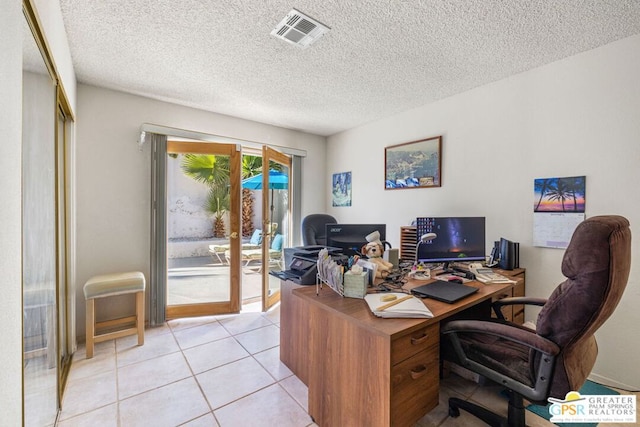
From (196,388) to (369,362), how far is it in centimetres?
151

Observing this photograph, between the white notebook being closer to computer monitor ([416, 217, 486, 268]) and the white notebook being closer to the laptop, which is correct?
the laptop

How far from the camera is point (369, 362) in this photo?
1240 mm

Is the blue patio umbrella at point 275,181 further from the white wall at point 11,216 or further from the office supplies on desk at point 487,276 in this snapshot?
the white wall at point 11,216

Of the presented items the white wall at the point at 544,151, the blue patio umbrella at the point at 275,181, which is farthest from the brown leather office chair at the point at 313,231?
the white wall at the point at 544,151

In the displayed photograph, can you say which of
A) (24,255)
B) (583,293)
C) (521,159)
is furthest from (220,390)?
(521,159)

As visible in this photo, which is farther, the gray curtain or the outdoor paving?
the outdoor paving

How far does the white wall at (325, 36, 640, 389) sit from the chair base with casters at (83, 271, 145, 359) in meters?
3.10

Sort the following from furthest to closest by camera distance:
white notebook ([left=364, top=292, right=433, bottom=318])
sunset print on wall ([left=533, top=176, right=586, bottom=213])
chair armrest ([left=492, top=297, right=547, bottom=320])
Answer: sunset print on wall ([left=533, top=176, right=586, bottom=213])
chair armrest ([left=492, top=297, right=547, bottom=320])
white notebook ([left=364, top=292, right=433, bottom=318])

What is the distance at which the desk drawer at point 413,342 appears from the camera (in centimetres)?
118

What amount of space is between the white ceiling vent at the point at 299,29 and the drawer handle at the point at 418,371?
218 centimetres

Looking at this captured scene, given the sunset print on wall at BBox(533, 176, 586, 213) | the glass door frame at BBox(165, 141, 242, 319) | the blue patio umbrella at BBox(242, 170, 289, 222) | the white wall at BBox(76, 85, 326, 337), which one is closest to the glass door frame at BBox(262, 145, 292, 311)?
the blue patio umbrella at BBox(242, 170, 289, 222)

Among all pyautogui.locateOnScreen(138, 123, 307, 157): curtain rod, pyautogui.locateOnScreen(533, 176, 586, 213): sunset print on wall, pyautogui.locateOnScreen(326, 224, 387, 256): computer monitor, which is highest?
pyautogui.locateOnScreen(138, 123, 307, 157): curtain rod

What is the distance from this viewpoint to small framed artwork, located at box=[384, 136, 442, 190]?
314 cm

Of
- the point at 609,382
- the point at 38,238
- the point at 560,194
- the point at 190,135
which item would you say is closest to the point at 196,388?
the point at 38,238
